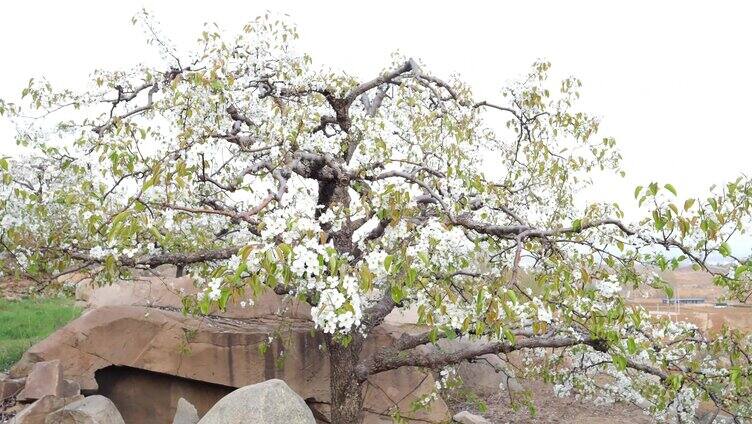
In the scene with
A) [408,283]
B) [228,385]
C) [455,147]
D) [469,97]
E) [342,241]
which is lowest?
[228,385]

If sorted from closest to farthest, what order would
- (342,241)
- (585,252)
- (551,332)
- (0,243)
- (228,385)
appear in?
(585,252) < (0,243) < (551,332) < (342,241) < (228,385)

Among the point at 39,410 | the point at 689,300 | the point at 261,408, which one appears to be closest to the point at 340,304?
the point at 261,408

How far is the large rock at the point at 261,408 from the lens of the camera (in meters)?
6.41

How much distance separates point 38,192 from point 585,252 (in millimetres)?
5968

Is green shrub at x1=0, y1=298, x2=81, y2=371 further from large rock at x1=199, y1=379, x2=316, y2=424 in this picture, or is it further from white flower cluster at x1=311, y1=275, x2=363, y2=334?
white flower cluster at x1=311, y1=275, x2=363, y2=334

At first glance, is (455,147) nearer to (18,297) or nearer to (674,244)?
(674,244)

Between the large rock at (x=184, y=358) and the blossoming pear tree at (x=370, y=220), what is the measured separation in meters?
1.67

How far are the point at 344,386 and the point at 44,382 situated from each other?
398cm

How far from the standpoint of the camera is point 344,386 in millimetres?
8008

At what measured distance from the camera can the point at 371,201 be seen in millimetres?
5004

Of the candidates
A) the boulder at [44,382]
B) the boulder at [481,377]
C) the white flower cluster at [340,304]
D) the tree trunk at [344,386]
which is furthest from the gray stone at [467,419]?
the white flower cluster at [340,304]

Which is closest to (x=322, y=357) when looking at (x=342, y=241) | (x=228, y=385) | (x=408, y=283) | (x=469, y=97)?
(x=228, y=385)

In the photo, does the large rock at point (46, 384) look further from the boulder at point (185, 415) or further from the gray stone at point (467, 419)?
the gray stone at point (467, 419)

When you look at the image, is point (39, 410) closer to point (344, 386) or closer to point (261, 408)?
point (261, 408)
